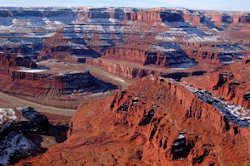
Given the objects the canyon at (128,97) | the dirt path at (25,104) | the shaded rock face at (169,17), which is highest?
the shaded rock face at (169,17)

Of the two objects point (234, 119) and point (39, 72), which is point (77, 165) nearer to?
point (234, 119)

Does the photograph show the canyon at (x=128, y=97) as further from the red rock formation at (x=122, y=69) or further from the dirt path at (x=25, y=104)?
the red rock formation at (x=122, y=69)

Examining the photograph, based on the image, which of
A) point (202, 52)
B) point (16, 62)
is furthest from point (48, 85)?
point (202, 52)

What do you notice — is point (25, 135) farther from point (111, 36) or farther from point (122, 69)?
point (111, 36)

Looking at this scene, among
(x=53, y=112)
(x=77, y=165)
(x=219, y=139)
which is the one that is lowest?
(x=53, y=112)

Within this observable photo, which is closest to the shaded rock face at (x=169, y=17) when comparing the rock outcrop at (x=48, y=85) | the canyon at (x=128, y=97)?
the canyon at (x=128, y=97)

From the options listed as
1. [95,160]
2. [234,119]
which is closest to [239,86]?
[234,119]
